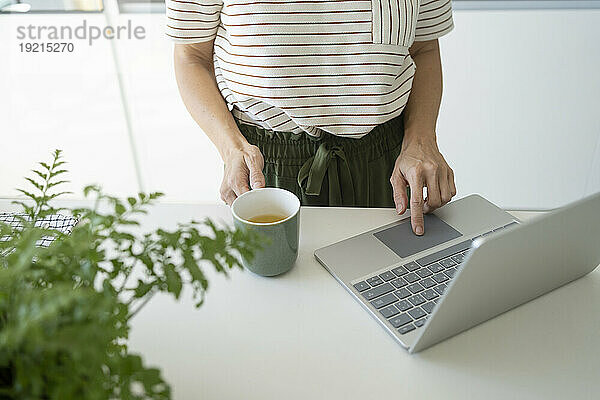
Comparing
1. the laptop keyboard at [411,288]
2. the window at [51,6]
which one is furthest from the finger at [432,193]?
the window at [51,6]

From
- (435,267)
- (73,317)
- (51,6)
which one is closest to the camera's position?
(73,317)

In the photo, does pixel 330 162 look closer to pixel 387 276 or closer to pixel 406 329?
pixel 387 276

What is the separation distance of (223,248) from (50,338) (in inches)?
6.2

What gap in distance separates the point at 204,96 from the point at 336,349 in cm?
57

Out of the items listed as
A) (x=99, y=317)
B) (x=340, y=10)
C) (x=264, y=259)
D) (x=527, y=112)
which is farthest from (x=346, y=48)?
(x=527, y=112)

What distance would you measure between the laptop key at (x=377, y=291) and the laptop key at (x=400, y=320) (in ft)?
0.16

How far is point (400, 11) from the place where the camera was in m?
1.01

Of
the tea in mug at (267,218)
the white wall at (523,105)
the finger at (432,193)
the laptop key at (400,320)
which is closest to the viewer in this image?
the laptop key at (400,320)

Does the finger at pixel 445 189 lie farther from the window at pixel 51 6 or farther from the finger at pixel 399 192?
the window at pixel 51 6

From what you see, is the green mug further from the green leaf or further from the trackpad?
the green leaf

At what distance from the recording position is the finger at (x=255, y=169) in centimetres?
93

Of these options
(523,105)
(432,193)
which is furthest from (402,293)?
(523,105)

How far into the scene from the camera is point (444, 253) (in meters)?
0.85

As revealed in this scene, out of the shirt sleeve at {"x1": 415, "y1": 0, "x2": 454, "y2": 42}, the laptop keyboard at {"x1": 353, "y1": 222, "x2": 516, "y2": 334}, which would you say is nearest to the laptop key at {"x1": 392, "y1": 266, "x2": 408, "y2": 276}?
the laptop keyboard at {"x1": 353, "y1": 222, "x2": 516, "y2": 334}
